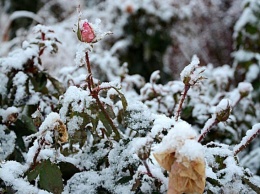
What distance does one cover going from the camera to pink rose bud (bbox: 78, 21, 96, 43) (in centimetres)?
67

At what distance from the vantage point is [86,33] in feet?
2.22

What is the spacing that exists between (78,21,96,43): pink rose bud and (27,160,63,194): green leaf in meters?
0.17

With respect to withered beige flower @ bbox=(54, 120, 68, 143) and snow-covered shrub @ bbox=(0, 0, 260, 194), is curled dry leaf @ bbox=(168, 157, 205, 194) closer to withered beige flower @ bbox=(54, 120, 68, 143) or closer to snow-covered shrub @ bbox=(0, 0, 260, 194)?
snow-covered shrub @ bbox=(0, 0, 260, 194)

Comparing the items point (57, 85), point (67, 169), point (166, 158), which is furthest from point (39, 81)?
point (166, 158)

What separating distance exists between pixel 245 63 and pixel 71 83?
1.09 m

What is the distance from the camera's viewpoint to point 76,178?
71 centimetres

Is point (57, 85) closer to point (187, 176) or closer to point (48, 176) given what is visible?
point (48, 176)

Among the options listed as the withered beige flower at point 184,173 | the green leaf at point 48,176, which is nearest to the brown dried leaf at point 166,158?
the withered beige flower at point 184,173

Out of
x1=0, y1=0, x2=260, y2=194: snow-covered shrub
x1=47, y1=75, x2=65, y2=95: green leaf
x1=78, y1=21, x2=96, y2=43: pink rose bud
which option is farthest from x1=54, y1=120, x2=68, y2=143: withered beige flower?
x1=47, y1=75, x2=65, y2=95: green leaf

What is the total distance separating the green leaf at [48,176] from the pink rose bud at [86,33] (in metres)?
0.17

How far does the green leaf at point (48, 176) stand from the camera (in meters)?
0.64

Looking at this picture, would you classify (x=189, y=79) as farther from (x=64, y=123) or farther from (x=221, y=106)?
(x=64, y=123)

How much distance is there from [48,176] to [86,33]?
20cm

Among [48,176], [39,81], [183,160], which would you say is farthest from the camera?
[39,81]
